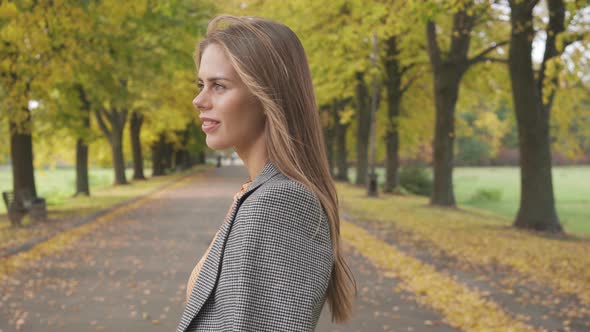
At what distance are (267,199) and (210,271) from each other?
0.20m

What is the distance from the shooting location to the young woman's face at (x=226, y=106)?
1.61 meters

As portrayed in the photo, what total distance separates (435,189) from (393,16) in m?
10.1

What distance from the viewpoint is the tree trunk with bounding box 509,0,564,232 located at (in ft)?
54.7

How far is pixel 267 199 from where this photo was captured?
1463mm

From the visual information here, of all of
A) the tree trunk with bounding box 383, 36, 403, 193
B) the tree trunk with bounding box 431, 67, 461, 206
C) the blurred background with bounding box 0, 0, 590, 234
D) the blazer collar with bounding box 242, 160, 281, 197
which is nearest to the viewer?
the blazer collar with bounding box 242, 160, 281, 197

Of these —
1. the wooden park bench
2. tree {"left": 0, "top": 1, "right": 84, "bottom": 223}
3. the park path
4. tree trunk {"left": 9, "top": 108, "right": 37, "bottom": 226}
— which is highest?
tree {"left": 0, "top": 1, "right": 84, "bottom": 223}

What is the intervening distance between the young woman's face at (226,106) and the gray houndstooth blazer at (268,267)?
0.54 ft

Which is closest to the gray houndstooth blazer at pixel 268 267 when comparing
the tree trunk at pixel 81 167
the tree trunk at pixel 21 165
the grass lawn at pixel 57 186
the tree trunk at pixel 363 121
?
the tree trunk at pixel 21 165

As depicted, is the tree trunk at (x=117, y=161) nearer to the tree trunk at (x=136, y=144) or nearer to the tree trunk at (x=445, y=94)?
the tree trunk at (x=136, y=144)

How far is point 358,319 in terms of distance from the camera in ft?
25.8

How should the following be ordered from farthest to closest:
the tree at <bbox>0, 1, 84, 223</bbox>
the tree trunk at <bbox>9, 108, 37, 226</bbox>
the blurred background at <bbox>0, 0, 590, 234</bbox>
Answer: the tree trunk at <bbox>9, 108, 37, 226</bbox> → the blurred background at <bbox>0, 0, 590, 234</bbox> → the tree at <bbox>0, 1, 84, 223</bbox>

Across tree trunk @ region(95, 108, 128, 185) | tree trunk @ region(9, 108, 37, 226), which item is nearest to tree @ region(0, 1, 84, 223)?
tree trunk @ region(9, 108, 37, 226)

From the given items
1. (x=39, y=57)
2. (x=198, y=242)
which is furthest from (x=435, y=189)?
(x=39, y=57)

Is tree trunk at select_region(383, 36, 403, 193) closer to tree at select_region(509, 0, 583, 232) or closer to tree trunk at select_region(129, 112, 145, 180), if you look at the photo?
tree at select_region(509, 0, 583, 232)
